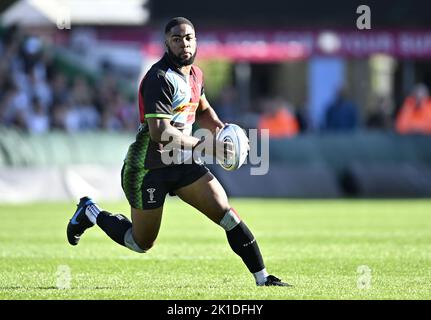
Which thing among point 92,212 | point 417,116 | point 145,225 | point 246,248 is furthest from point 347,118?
point 246,248

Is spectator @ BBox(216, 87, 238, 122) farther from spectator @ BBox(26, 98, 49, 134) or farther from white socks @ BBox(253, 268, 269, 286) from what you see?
white socks @ BBox(253, 268, 269, 286)

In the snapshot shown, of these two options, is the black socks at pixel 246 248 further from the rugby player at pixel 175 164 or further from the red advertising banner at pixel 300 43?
the red advertising banner at pixel 300 43

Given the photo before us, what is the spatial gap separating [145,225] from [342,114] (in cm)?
1675

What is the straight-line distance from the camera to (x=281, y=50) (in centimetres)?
2853

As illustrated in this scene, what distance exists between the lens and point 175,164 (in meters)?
9.26

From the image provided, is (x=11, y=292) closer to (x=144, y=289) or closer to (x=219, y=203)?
(x=144, y=289)

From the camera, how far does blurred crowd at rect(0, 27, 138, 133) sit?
23.9 metres

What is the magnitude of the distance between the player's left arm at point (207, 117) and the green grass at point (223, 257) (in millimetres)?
1380

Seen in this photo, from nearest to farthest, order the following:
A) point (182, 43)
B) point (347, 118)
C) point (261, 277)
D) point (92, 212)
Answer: point (182, 43) → point (261, 277) → point (92, 212) → point (347, 118)

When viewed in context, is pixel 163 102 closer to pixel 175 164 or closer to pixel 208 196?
pixel 175 164

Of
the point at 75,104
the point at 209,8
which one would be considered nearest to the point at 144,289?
the point at 75,104

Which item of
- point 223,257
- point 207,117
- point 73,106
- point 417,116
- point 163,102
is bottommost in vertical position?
point 223,257

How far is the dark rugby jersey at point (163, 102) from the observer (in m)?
8.94

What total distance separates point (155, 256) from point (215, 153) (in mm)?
3492
